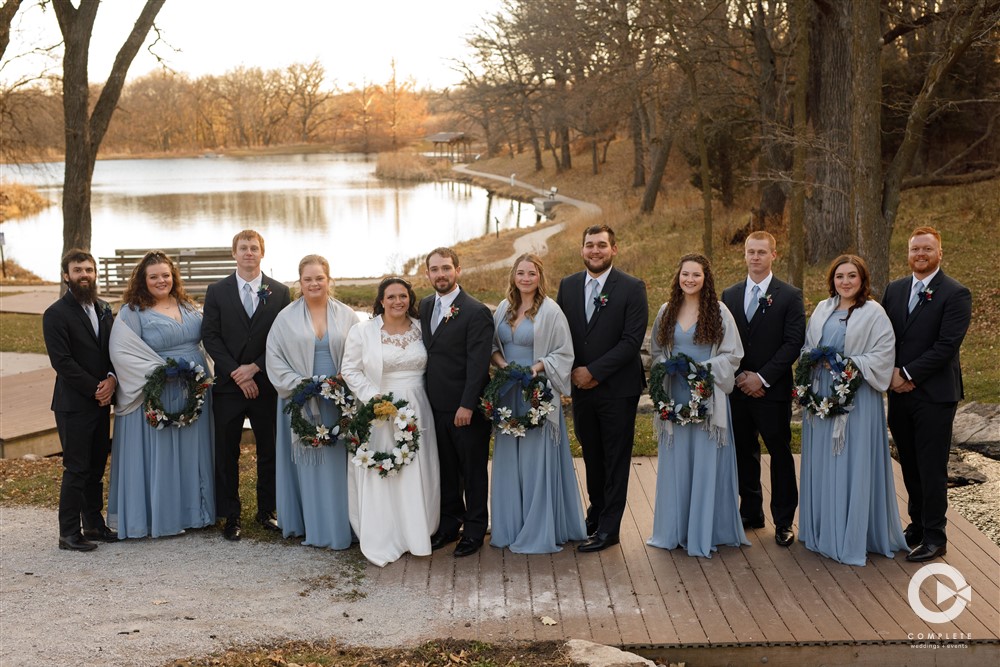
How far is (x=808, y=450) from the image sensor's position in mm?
6734

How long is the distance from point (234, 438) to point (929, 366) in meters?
4.99

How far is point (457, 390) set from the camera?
6891 mm

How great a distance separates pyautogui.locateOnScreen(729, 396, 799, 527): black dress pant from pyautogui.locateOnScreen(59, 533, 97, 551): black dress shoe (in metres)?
4.81

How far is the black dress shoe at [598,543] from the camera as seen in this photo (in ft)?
A: 22.6

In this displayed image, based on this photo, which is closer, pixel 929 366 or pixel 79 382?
pixel 929 366

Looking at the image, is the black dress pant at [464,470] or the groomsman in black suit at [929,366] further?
the black dress pant at [464,470]

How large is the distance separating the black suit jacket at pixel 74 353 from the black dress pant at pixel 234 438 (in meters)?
0.88

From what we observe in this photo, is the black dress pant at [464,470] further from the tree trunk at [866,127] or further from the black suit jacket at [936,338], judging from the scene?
the tree trunk at [866,127]

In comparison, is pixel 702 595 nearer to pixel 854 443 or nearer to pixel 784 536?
pixel 784 536

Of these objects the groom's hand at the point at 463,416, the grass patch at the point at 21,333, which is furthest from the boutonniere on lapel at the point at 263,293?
the grass patch at the point at 21,333

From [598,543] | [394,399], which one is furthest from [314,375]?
[598,543]

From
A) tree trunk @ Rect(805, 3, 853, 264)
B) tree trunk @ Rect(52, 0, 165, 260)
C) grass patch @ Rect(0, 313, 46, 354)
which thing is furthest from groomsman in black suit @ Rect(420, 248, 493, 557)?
tree trunk @ Rect(805, 3, 853, 264)

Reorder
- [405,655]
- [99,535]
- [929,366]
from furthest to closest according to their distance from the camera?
[99,535] < [929,366] < [405,655]

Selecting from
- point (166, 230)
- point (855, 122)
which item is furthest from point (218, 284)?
point (166, 230)
